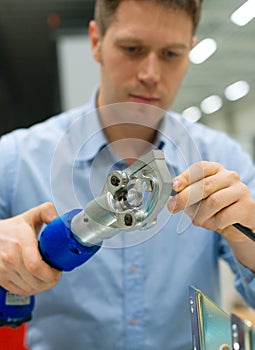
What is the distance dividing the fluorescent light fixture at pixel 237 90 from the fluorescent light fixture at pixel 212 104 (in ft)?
0.49

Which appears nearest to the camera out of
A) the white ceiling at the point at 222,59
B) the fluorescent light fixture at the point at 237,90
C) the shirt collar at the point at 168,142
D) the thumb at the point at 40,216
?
the shirt collar at the point at 168,142

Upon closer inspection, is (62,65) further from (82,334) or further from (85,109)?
(82,334)

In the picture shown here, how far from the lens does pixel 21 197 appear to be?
1018 mm

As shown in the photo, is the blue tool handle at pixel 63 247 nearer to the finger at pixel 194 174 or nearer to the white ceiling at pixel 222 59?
the finger at pixel 194 174

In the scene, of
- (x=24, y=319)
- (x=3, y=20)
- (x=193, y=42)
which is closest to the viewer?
(x=24, y=319)

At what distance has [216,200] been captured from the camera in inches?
25.3

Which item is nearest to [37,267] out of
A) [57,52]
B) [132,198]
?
[132,198]

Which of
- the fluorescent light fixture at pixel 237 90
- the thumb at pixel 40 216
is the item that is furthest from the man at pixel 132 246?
the fluorescent light fixture at pixel 237 90

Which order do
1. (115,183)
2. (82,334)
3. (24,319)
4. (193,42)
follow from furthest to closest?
(193,42)
(82,334)
(24,319)
(115,183)

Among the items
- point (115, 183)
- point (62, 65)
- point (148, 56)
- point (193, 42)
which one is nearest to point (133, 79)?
point (148, 56)

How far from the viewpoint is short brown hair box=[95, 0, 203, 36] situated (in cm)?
91

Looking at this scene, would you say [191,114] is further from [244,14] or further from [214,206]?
[214,206]

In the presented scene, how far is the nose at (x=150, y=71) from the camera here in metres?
0.92

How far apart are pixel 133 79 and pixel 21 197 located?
1.06 ft
